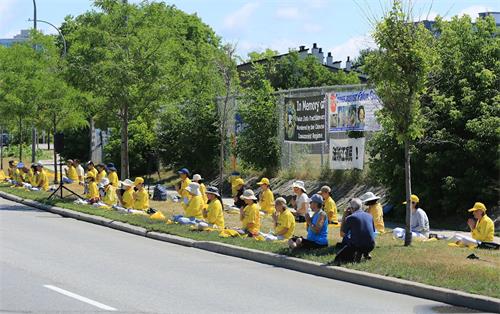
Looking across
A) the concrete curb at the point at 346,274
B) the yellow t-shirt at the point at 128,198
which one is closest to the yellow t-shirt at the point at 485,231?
the concrete curb at the point at 346,274

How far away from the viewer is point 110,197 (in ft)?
77.2

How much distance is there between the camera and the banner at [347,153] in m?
24.4

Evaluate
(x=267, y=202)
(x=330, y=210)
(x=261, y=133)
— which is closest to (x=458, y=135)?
(x=330, y=210)

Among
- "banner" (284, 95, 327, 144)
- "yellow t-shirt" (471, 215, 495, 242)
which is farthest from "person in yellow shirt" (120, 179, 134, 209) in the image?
"yellow t-shirt" (471, 215, 495, 242)

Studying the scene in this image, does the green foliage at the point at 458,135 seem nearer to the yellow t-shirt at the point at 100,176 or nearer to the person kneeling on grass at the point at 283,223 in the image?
the person kneeling on grass at the point at 283,223

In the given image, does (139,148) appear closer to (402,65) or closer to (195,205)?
(195,205)

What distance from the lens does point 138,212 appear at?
21.2 metres

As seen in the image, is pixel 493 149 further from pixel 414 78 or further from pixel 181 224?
pixel 181 224

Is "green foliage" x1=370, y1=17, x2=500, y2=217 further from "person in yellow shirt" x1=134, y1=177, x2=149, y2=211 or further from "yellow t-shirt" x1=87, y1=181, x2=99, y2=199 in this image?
"yellow t-shirt" x1=87, y1=181, x2=99, y2=199

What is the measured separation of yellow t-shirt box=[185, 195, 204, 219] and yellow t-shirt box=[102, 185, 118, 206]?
5.34 m

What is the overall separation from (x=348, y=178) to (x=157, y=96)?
6833 millimetres

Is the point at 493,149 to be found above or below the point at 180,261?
above

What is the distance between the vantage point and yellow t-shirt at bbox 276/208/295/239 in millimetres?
15430

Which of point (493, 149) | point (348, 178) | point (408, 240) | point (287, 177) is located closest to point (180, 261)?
point (408, 240)
